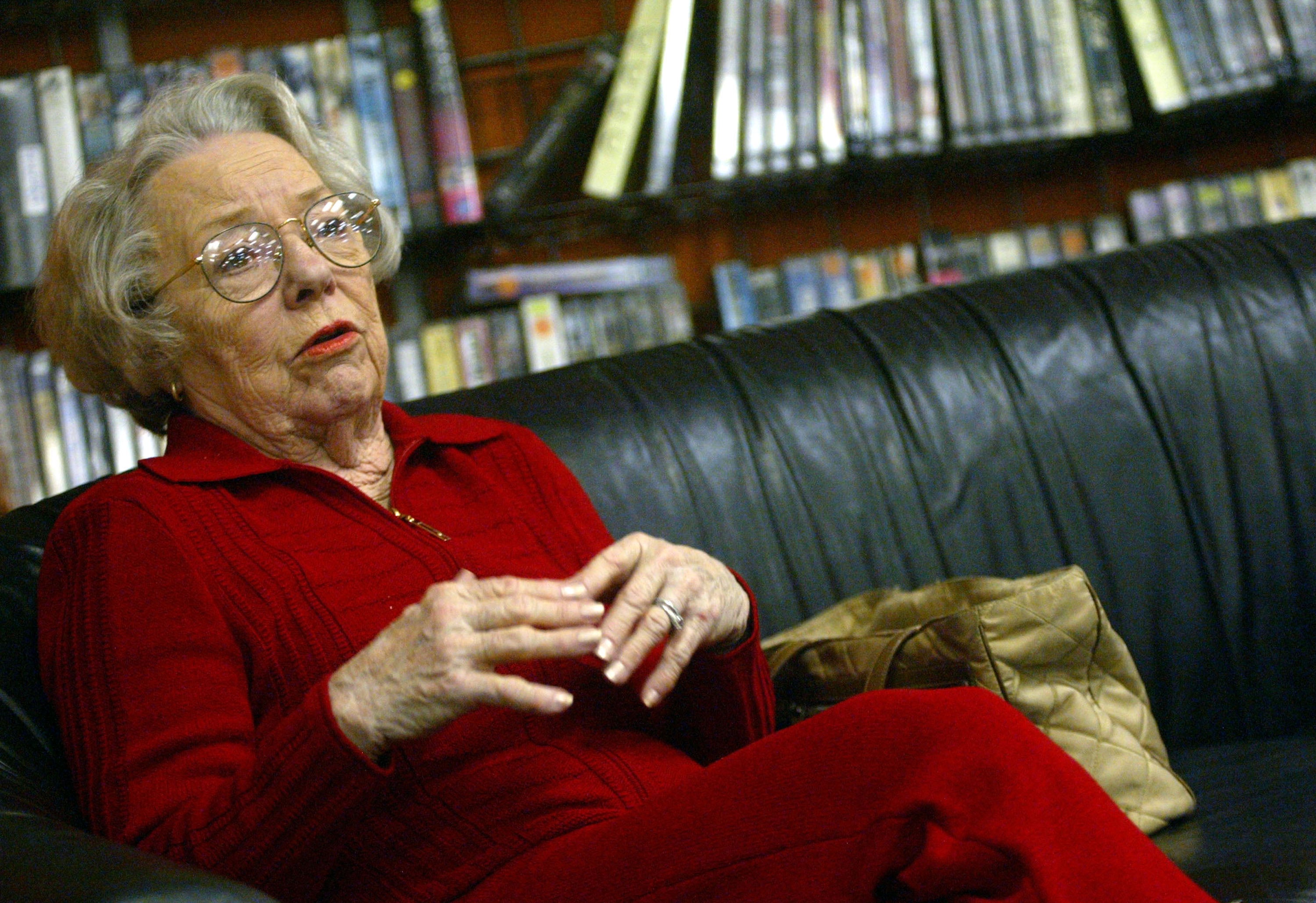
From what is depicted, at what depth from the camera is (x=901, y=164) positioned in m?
2.32

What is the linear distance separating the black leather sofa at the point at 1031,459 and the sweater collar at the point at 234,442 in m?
0.25

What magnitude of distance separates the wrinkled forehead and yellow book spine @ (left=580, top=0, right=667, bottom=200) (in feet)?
3.18

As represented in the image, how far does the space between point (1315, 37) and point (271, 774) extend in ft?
7.12

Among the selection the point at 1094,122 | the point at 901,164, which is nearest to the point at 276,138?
the point at 901,164

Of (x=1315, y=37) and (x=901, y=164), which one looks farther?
(x=901, y=164)

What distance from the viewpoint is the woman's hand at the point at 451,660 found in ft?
2.79

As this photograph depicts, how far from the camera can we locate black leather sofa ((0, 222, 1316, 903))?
1617 mm

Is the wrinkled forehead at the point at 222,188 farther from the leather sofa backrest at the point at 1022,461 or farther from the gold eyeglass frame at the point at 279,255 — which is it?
the leather sofa backrest at the point at 1022,461

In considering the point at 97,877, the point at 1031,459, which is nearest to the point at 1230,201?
the point at 1031,459

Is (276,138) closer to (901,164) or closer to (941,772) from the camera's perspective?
(941,772)

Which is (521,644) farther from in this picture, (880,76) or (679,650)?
(880,76)

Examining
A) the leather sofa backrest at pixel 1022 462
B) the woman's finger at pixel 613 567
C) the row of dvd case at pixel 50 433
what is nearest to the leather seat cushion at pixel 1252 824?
the leather sofa backrest at pixel 1022 462

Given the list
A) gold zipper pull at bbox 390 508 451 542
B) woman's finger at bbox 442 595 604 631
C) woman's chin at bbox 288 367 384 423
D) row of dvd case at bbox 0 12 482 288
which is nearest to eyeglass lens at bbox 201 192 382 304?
woman's chin at bbox 288 367 384 423

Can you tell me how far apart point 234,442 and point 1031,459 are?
42.1 inches
